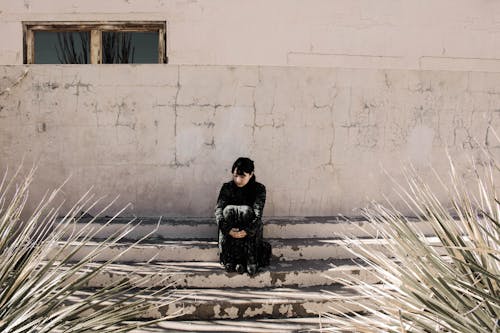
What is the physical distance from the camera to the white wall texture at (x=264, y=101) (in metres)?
4.70

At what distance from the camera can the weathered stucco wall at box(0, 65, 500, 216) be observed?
4707 mm

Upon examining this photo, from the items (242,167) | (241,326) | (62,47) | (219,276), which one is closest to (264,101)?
(242,167)

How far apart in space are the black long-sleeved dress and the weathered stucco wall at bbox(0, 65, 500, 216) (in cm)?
86

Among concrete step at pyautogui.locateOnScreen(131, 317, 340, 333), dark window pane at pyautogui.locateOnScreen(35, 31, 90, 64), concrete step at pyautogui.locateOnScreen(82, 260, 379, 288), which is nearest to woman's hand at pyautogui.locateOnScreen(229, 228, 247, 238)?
concrete step at pyautogui.locateOnScreen(82, 260, 379, 288)

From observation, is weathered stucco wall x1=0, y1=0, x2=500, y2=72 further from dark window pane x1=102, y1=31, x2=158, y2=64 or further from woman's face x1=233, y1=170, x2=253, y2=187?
woman's face x1=233, y1=170, x2=253, y2=187

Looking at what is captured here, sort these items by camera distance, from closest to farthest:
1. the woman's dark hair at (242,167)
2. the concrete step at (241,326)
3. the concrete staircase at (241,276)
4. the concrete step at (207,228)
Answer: the concrete step at (241,326) < the concrete staircase at (241,276) < the woman's dark hair at (242,167) < the concrete step at (207,228)

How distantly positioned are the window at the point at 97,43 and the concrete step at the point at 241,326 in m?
2.73

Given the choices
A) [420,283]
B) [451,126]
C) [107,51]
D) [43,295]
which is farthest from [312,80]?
[43,295]

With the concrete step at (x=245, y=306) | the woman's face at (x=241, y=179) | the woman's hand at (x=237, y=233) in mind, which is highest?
the woman's face at (x=241, y=179)

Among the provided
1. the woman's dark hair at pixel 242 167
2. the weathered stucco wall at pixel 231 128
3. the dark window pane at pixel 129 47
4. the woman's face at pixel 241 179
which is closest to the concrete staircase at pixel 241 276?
the weathered stucco wall at pixel 231 128

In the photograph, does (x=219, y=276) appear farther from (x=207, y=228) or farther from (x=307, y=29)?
(x=307, y=29)

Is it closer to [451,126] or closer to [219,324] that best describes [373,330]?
[219,324]

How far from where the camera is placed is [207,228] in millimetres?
4504

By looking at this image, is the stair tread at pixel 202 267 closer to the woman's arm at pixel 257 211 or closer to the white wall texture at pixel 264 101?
the woman's arm at pixel 257 211
